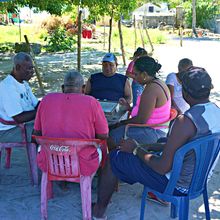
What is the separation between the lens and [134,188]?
3895mm

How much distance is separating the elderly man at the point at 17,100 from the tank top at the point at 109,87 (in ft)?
3.53

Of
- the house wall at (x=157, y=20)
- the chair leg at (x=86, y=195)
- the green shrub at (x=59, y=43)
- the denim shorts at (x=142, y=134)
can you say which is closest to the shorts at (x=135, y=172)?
the chair leg at (x=86, y=195)

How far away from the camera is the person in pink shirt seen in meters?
3.00

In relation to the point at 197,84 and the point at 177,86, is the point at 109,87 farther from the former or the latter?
the point at 197,84

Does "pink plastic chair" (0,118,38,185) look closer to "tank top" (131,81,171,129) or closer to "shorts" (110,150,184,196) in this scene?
"shorts" (110,150,184,196)

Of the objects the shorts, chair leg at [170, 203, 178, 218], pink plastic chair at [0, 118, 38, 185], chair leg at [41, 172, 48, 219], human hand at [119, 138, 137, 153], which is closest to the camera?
the shorts

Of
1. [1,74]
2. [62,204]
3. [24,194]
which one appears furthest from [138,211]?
[1,74]

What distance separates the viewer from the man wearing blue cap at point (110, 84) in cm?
474

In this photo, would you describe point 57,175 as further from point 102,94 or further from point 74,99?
point 102,94

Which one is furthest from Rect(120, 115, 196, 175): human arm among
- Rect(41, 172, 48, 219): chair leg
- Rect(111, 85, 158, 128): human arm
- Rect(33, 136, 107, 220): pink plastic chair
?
Rect(41, 172, 48, 219): chair leg

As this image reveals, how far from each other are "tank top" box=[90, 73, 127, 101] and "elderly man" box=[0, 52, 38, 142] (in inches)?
42.3

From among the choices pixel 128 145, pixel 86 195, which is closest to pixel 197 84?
pixel 128 145

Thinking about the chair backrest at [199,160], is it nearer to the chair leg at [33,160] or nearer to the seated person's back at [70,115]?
the seated person's back at [70,115]

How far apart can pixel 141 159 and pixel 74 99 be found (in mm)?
714
